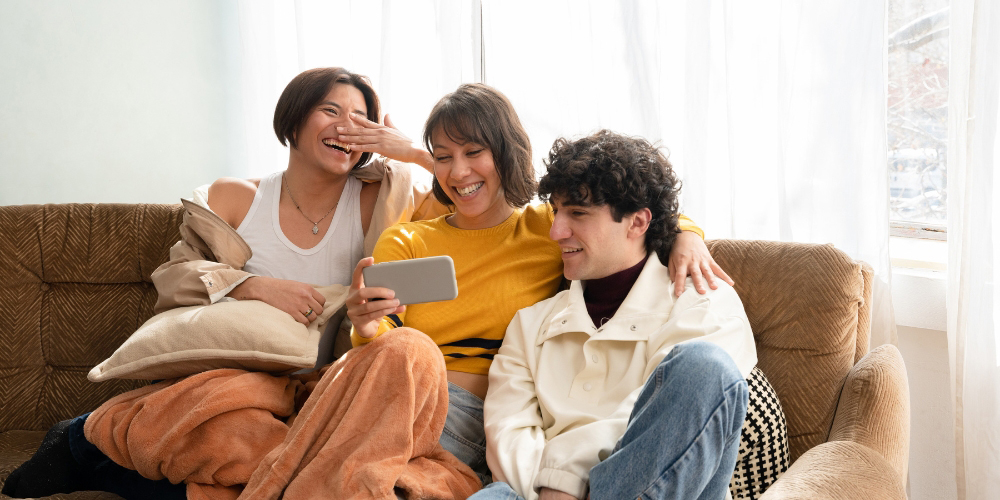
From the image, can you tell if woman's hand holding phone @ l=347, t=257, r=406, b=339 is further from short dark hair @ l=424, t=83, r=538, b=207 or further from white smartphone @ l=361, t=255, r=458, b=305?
short dark hair @ l=424, t=83, r=538, b=207

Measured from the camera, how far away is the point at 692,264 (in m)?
1.39

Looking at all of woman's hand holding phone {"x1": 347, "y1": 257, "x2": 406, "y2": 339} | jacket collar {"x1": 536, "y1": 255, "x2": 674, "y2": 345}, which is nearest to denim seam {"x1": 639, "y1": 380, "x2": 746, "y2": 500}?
jacket collar {"x1": 536, "y1": 255, "x2": 674, "y2": 345}

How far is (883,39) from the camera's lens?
1578 mm

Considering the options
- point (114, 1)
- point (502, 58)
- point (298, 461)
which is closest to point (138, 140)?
point (114, 1)

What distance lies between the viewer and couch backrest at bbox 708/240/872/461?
1.39 meters

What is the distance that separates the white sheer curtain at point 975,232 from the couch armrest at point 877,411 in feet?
0.86

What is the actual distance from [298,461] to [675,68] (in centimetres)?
133

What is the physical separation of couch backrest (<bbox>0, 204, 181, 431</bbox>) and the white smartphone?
85cm

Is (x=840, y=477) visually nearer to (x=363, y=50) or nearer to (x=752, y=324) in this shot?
(x=752, y=324)

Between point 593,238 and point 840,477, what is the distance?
0.59 metres

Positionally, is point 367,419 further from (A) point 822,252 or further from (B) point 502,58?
(B) point 502,58

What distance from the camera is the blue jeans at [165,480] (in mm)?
1394

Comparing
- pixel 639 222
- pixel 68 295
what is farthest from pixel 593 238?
pixel 68 295

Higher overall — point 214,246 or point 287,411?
point 214,246
